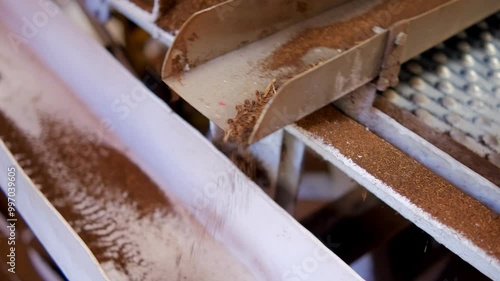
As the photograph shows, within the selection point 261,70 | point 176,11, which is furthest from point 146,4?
point 261,70

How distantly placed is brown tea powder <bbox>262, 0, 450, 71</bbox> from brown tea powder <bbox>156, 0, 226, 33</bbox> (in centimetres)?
29

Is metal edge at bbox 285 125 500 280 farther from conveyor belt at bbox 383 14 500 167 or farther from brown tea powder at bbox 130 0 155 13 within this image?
brown tea powder at bbox 130 0 155 13

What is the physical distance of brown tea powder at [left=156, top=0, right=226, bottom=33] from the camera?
1.24 metres

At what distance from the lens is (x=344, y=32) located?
3.56 feet

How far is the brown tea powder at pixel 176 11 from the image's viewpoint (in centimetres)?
124

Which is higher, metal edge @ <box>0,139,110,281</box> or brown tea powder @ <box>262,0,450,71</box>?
A: brown tea powder @ <box>262,0,450,71</box>

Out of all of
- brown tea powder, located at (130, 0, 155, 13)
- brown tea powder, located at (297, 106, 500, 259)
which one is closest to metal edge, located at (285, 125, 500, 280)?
brown tea powder, located at (297, 106, 500, 259)

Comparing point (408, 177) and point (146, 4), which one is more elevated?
point (146, 4)

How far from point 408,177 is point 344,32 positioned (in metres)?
0.37

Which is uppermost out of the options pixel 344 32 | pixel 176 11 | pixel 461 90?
pixel 176 11

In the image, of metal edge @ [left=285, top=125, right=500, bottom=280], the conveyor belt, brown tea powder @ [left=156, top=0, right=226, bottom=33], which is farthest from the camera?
brown tea powder @ [left=156, top=0, right=226, bottom=33]

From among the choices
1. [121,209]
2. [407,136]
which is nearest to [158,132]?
[121,209]

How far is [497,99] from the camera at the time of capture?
3.48 feet

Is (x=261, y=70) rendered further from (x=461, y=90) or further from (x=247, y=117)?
(x=461, y=90)
